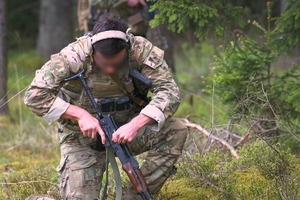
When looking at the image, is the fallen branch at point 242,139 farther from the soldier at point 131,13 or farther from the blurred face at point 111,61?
the soldier at point 131,13

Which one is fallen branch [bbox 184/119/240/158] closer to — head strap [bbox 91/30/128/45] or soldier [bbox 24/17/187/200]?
soldier [bbox 24/17/187/200]

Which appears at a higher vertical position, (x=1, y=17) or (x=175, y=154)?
(x=1, y=17)

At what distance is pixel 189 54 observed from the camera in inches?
504

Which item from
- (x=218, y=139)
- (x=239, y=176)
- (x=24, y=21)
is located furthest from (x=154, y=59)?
(x=24, y=21)

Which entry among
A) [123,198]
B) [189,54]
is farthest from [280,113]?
[189,54]

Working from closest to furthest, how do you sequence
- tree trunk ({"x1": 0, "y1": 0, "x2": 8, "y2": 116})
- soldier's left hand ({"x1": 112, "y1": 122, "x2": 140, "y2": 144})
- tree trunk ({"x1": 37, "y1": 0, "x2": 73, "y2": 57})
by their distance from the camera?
soldier's left hand ({"x1": 112, "y1": 122, "x2": 140, "y2": 144}) < tree trunk ({"x1": 0, "y1": 0, "x2": 8, "y2": 116}) < tree trunk ({"x1": 37, "y1": 0, "x2": 73, "y2": 57})

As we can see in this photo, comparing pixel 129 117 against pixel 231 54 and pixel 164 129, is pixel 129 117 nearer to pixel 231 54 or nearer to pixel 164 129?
pixel 164 129

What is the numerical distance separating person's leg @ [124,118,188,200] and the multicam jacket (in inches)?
10.9

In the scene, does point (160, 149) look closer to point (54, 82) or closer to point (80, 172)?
point (80, 172)

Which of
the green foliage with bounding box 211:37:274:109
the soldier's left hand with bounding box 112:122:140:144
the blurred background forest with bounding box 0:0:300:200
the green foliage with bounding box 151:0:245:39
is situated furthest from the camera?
the green foliage with bounding box 211:37:274:109

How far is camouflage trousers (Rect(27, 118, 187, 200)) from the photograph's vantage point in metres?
3.66

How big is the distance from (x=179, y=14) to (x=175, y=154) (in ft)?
3.92

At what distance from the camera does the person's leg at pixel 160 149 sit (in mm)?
3750

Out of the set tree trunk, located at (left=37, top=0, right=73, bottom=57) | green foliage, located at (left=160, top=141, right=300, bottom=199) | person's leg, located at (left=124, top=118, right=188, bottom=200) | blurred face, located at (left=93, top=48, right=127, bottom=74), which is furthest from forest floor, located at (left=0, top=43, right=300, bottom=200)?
tree trunk, located at (left=37, top=0, right=73, bottom=57)
